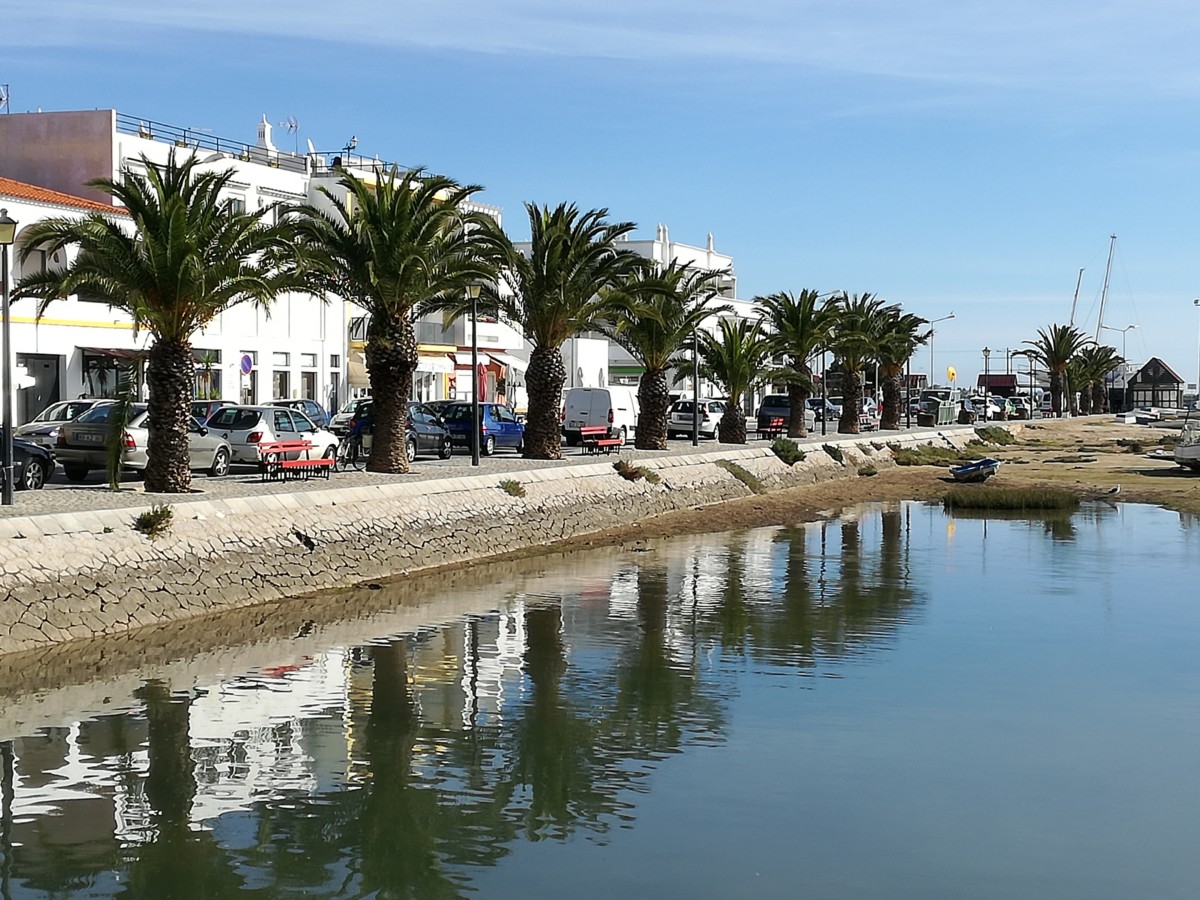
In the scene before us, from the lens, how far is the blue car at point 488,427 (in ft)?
144

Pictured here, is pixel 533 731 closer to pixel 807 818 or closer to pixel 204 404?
pixel 807 818

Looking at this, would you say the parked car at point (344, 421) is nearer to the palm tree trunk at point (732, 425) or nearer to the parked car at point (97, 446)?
the parked car at point (97, 446)

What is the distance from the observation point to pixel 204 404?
3769 centimetres

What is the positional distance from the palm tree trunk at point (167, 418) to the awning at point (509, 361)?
46996 millimetres

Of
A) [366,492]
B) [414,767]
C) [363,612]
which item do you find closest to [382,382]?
[366,492]

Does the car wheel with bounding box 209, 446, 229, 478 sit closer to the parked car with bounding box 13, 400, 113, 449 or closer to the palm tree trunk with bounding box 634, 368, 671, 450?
the parked car with bounding box 13, 400, 113, 449

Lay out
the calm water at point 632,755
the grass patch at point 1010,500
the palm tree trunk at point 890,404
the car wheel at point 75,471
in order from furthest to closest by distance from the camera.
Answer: the palm tree trunk at point 890,404, the grass patch at point 1010,500, the car wheel at point 75,471, the calm water at point 632,755

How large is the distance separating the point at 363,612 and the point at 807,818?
1124 cm

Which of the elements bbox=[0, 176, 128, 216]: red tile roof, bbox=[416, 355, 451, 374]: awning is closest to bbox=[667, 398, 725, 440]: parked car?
bbox=[416, 355, 451, 374]: awning

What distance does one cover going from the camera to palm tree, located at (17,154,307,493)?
25.0 m

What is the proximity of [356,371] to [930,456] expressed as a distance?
82.4 feet

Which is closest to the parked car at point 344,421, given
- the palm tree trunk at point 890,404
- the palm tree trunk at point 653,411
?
the palm tree trunk at point 653,411

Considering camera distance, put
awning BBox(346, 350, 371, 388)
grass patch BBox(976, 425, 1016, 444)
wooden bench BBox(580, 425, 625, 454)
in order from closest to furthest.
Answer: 1. wooden bench BBox(580, 425, 625, 454)
2. awning BBox(346, 350, 371, 388)
3. grass patch BBox(976, 425, 1016, 444)

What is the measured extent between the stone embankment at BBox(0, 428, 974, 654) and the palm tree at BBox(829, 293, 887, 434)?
102 feet
